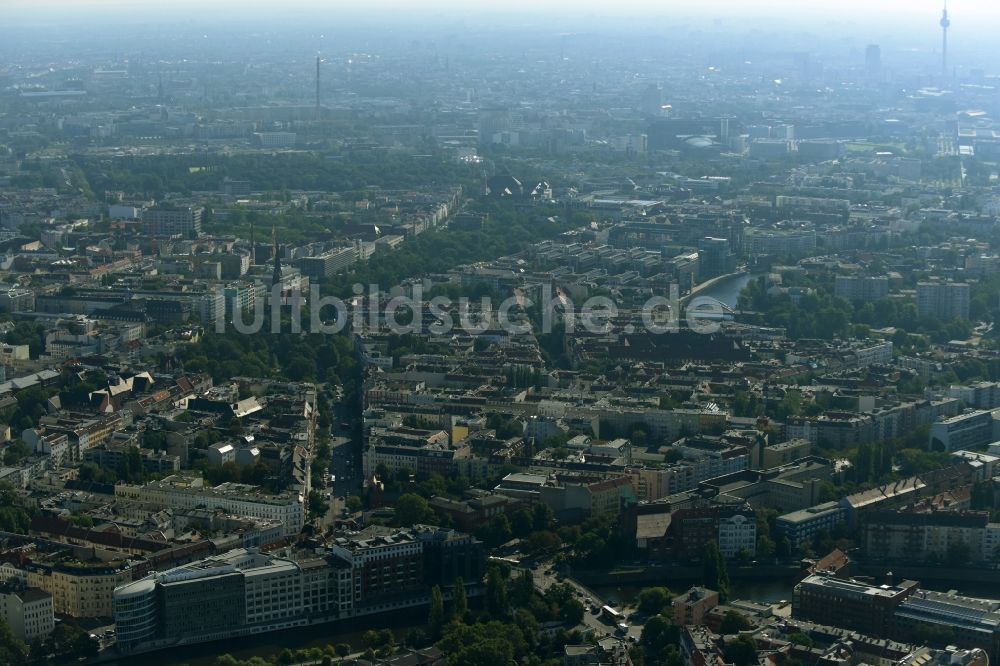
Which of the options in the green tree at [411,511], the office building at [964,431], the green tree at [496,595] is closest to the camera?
the green tree at [496,595]

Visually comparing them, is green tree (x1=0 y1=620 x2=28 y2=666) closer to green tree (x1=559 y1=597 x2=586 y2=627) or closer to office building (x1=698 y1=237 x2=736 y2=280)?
green tree (x1=559 y1=597 x2=586 y2=627)

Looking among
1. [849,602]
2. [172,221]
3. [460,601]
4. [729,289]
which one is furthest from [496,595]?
[172,221]

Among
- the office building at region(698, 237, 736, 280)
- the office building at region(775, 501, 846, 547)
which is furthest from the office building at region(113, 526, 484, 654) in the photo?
the office building at region(698, 237, 736, 280)

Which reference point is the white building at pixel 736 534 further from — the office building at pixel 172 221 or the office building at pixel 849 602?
the office building at pixel 172 221

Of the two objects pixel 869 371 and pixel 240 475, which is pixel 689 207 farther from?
pixel 240 475

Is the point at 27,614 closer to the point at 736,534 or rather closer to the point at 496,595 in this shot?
the point at 496,595

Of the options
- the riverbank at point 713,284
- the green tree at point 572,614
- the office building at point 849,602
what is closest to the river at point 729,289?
the riverbank at point 713,284

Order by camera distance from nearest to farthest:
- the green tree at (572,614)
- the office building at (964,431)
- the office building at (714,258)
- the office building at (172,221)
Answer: the green tree at (572,614) → the office building at (964,431) → the office building at (714,258) → the office building at (172,221)

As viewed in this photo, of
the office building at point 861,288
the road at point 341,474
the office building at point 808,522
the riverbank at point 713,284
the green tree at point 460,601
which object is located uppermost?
the green tree at point 460,601
